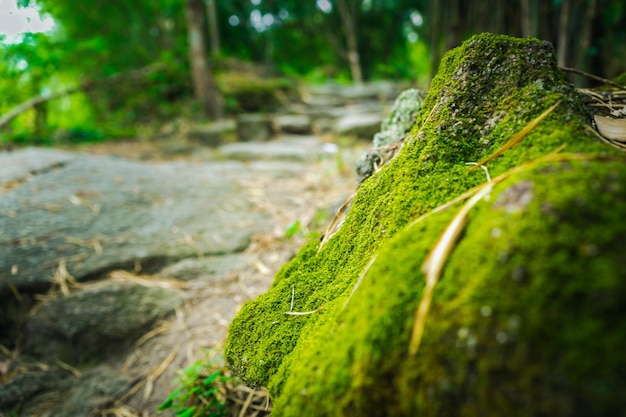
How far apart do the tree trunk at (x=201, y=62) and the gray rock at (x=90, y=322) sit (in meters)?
5.48

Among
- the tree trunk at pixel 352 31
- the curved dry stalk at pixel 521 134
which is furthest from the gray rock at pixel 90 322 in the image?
the tree trunk at pixel 352 31

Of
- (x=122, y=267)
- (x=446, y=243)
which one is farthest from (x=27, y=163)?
(x=446, y=243)

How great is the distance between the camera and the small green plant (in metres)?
1.53

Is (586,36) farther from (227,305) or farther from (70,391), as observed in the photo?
(70,391)

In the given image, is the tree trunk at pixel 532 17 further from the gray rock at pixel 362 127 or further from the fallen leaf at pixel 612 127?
the fallen leaf at pixel 612 127

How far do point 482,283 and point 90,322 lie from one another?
239 centimetres

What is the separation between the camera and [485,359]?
1.93 ft

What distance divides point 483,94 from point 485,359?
0.83 m

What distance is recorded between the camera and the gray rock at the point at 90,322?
7.07 ft

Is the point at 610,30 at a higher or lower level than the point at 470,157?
higher

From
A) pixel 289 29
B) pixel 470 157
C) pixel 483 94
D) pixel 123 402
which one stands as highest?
pixel 289 29

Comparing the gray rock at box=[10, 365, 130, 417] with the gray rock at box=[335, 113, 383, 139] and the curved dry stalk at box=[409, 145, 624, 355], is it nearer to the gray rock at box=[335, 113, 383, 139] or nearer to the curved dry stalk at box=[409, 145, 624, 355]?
the curved dry stalk at box=[409, 145, 624, 355]

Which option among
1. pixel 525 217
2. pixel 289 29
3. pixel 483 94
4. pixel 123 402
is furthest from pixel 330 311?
pixel 289 29

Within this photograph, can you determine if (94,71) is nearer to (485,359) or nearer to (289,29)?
(289,29)
